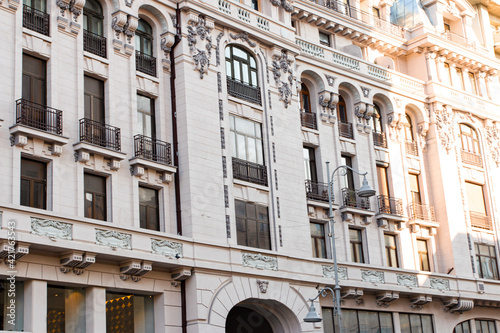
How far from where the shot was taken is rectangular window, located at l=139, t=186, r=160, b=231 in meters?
30.9

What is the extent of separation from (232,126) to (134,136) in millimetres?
5194

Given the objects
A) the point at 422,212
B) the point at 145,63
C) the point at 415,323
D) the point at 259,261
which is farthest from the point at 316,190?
the point at 145,63

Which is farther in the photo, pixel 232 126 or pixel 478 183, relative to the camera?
pixel 478 183

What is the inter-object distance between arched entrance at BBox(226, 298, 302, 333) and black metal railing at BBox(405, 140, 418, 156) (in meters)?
14.2

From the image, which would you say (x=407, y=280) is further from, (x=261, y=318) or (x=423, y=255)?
(x=261, y=318)

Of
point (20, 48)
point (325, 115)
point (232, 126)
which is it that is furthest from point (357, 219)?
point (20, 48)

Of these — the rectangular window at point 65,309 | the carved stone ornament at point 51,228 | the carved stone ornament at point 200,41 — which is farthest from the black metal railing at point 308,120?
the carved stone ornament at point 51,228

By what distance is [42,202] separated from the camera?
27.6 metres

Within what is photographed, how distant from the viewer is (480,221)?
151ft

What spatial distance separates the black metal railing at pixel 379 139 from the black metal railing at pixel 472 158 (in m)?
6.01

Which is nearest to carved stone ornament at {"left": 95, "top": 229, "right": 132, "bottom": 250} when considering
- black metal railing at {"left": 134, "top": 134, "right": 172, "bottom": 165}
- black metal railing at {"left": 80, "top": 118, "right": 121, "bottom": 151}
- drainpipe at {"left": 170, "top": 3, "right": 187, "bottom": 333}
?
drainpipe at {"left": 170, "top": 3, "right": 187, "bottom": 333}

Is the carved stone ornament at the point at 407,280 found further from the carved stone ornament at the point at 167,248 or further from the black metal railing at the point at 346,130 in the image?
the carved stone ornament at the point at 167,248

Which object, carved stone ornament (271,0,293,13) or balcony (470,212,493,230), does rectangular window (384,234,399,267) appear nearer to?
balcony (470,212,493,230)

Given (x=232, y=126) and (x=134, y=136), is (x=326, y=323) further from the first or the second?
(x=134, y=136)
